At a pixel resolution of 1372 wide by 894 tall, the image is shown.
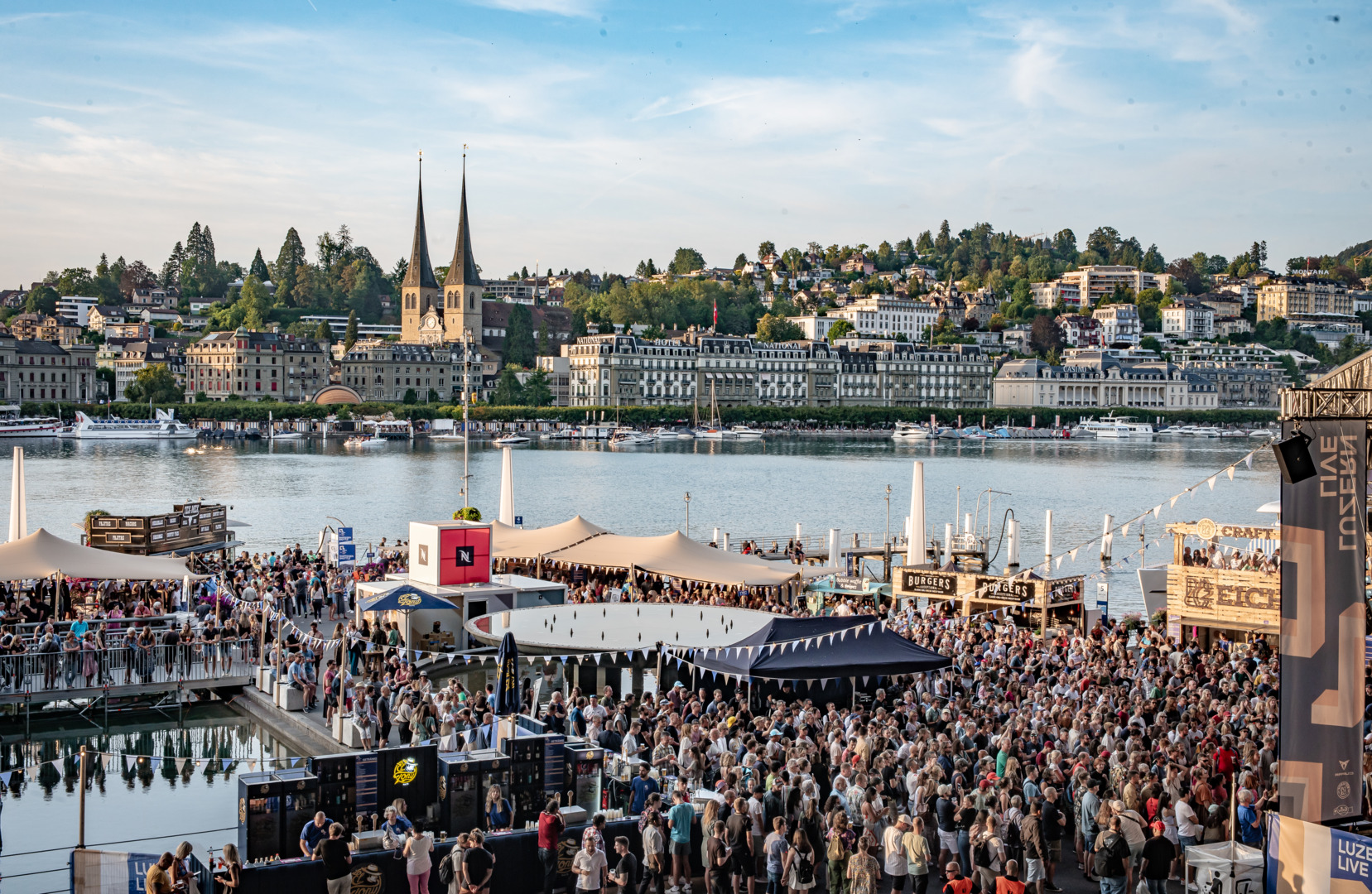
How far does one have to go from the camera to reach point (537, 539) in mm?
24656

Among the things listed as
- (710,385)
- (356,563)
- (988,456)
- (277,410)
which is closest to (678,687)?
(356,563)

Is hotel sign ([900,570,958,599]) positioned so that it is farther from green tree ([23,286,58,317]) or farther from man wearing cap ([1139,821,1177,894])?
green tree ([23,286,58,317])

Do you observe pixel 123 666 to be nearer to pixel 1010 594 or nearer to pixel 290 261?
pixel 1010 594

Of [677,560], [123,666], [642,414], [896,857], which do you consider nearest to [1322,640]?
[896,857]

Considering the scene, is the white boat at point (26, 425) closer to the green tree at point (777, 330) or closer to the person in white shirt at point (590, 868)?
the green tree at point (777, 330)

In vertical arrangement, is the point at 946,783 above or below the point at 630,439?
above

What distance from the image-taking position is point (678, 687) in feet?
44.3

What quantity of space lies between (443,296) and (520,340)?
1810 centimetres

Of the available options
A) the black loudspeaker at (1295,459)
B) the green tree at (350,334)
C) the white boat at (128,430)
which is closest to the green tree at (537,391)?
the green tree at (350,334)

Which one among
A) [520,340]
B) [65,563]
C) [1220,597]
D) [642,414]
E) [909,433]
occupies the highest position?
[520,340]

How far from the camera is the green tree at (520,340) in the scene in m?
152

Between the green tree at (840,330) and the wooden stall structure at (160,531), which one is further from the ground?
the green tree at (840,330)

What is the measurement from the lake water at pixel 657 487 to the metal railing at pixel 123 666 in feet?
62.7

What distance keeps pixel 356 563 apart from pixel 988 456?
9593 cm
